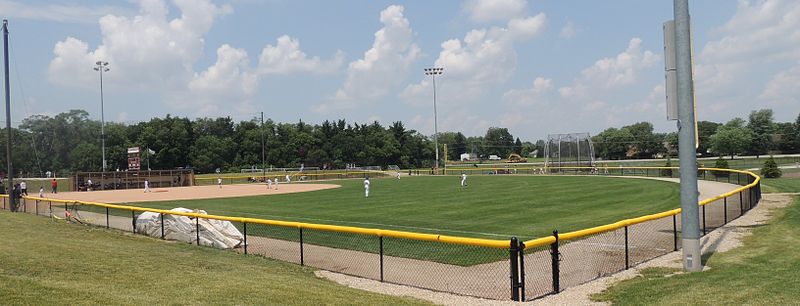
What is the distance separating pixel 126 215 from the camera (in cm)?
2481

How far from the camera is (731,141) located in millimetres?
126688

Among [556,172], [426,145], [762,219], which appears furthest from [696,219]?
[426,145]

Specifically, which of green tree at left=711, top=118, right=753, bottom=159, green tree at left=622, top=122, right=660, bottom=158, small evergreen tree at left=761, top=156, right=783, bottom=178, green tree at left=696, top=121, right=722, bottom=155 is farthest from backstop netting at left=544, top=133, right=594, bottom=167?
green tree at left=622, top=122, right=660, bottom=158

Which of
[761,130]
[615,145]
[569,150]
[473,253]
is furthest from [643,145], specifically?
[473,253]

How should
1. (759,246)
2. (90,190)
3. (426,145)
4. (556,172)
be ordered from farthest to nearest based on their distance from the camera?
(426,145)
(556,172)
(90,190)
(759,246)

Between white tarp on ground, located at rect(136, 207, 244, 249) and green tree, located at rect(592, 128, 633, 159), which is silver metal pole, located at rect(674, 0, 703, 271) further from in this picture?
green tree, located at rect(592, 128, 633, 159)

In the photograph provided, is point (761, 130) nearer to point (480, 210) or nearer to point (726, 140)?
point (726, 140)

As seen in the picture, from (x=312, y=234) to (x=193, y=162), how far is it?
102067 millimetres

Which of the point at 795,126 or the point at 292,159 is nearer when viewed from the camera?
the point at 292,159

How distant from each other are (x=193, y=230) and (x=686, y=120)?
39.3ft

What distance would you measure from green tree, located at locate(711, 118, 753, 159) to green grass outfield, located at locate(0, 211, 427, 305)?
135 m

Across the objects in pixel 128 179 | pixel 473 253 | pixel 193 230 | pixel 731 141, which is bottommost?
pixel 473 253

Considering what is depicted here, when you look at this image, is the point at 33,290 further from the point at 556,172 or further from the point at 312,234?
the point at 556,172

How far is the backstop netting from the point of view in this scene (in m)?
71.4
